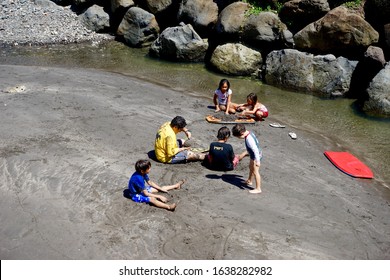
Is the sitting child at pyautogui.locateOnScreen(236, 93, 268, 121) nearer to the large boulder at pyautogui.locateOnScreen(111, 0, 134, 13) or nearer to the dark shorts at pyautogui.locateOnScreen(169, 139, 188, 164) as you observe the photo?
the dark shorts at pyautogui.locateOnScreen(169, 139, 188, 164)

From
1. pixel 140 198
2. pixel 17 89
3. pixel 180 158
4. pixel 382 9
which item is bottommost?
pixel 17 89

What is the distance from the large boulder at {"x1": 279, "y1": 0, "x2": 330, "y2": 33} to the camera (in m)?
18.9

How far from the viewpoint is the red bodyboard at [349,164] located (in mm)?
11203

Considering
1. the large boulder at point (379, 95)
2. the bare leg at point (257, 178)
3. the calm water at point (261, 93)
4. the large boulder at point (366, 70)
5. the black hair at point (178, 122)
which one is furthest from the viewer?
the large boulder at point (366, 70)

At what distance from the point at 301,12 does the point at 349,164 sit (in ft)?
33.5

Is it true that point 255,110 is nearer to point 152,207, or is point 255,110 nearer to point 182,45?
point 152,207

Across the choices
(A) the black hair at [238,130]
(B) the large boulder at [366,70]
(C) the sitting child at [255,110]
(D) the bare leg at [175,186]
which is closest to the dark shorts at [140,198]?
(D) the bare leg at [175,186]

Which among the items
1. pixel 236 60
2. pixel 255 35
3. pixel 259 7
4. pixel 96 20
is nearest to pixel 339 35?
pixel 255 35

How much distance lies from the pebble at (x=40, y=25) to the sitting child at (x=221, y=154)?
14.8m

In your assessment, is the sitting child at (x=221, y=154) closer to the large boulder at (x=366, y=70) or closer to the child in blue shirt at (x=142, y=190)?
the child in blue shirt at (x=142, y=190)

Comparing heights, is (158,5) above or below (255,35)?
above

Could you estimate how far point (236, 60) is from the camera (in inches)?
740

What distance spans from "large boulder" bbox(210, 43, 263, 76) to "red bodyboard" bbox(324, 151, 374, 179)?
7.55 m

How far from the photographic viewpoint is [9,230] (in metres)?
8.16
